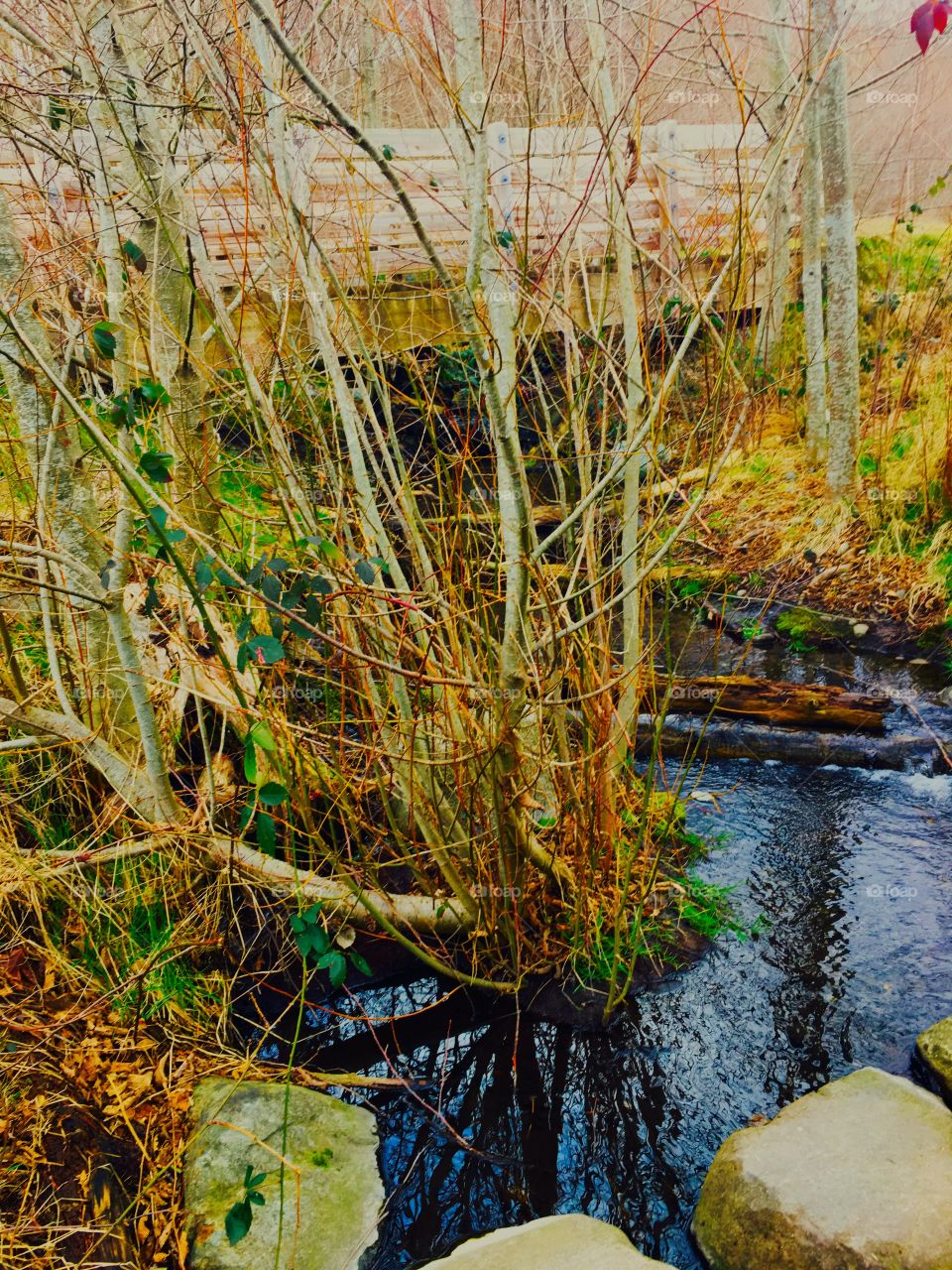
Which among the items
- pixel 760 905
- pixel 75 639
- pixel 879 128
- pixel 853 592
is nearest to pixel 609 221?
pixel 75 639

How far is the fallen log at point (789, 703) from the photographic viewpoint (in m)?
5.00

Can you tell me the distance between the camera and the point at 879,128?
12.9m

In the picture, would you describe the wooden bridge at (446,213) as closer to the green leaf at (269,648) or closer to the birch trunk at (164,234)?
the birch trunk at (164,234)

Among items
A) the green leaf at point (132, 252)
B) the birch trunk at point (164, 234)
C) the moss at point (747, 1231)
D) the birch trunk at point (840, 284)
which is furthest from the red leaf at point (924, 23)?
the birch trunk at point (840, 284)

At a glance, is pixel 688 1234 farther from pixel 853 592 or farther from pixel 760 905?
pixel 853 592

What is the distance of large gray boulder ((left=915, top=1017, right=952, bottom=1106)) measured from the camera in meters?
2.96

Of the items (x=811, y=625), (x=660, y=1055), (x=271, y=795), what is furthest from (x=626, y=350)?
(x=811, y=625)

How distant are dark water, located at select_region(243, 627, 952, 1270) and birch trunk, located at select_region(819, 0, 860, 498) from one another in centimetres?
382

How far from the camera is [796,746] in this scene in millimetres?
4973

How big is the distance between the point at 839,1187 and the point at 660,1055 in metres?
0.90

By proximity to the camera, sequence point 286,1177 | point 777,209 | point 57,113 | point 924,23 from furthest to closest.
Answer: point 777,209
point 57,113
point 286,1177
point 924,23

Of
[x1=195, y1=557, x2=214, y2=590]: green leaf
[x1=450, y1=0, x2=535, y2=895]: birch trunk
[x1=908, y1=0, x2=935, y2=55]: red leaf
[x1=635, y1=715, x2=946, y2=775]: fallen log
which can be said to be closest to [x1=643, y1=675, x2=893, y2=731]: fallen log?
[x1=635, y1=715, x2=946, y2=775]: fallen log

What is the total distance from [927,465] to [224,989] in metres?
6.23

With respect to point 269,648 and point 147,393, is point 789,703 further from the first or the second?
point 147,393
